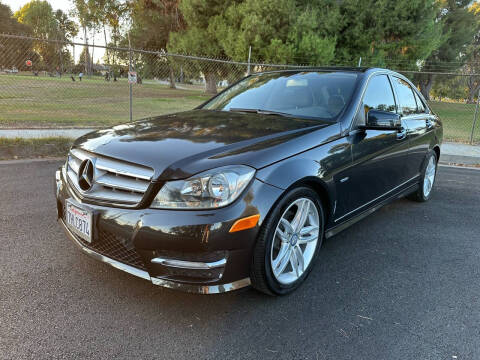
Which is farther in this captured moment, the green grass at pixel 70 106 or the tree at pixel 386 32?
the tree at pixel 386 32

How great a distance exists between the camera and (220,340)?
214 centimetres

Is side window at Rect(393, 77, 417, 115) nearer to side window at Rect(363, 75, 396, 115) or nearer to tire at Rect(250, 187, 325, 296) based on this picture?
side window at Rect(363, 75, 396, 115)

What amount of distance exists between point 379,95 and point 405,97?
76 cm

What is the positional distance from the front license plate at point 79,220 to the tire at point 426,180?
154 inches

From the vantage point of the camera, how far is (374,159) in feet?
10.9

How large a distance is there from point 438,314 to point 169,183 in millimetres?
1930

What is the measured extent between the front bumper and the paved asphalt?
30 centimetres

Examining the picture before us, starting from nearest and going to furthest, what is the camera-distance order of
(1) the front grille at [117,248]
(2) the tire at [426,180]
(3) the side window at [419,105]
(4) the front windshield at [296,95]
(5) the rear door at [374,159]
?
(1) the front grille at [117,248]
(5) the rear door at [374,159]
(4) the front windshield at [296,95]
(3) the side window at [419,105]
(2) the tire at [426,180]

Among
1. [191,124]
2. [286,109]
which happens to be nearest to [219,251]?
[191,124]

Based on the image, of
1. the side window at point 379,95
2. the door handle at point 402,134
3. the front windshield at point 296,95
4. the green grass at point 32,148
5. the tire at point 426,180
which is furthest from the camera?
the green grass at point 32,148

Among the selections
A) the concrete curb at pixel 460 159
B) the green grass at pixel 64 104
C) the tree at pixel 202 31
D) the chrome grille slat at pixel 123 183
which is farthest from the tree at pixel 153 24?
the chrome grille slat at pixel 123 183

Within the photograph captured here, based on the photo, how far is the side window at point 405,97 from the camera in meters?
4.06

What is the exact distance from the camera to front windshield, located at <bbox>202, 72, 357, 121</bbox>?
3291mm

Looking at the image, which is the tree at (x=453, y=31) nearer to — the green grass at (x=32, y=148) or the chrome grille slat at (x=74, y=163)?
the green grass at (x=32, y=148)
